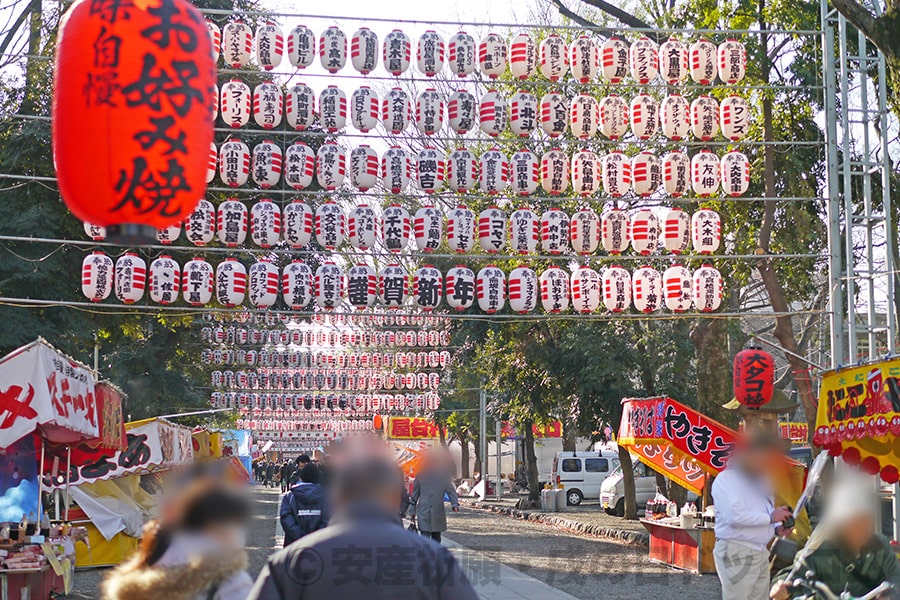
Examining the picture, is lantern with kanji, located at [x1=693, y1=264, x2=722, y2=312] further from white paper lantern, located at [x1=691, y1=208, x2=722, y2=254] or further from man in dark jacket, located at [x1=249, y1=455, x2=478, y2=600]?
man in dark jacket, located at [x1=249, y1=455, x2=478, y2=600]

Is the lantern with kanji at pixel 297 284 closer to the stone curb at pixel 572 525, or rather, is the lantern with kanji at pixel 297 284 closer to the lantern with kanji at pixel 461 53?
the lantern with kanji at pixel 461 53

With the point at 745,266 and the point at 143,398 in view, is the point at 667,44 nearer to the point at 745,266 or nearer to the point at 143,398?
the point at 745,266

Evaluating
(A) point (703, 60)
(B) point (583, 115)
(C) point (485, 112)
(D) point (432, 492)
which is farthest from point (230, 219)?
(A) point (703, 60)

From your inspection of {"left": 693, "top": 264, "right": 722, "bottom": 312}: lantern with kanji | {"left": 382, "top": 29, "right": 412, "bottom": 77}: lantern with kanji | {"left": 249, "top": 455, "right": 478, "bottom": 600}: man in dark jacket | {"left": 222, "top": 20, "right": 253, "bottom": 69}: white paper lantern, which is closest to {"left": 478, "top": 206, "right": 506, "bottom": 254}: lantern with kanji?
{"left": 382, "top": 29, "right": 412, "bottom": 77}: lantern with kanji

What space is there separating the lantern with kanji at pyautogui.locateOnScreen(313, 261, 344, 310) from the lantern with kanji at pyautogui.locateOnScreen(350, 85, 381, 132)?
274 centimetres

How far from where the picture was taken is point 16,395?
1111 centimetres

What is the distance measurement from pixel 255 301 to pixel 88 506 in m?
4.53

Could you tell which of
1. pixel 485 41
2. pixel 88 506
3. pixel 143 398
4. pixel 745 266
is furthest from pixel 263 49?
pixel 143 398

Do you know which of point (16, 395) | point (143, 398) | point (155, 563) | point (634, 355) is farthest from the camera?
point (143, 398)

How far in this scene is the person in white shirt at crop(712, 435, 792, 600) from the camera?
898 cm

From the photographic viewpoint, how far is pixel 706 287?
61.0 ft

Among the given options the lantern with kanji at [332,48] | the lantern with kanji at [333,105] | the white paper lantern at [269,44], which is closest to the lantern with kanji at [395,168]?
the lantern with kanji at [333,105]

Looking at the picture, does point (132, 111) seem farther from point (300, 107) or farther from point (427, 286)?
point (427, 286)

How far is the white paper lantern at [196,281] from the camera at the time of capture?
63.0 ft
